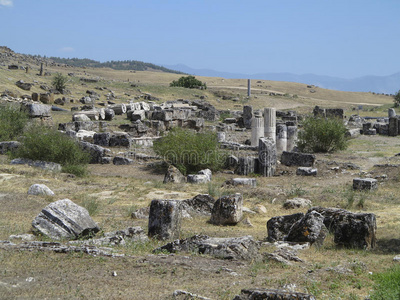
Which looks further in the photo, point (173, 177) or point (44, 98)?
point (44, 98)

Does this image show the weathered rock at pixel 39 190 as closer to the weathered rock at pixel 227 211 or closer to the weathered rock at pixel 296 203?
the weathered rock at pixel 227 211

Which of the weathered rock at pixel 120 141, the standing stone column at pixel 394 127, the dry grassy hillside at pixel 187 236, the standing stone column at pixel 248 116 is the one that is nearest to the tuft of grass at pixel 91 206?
the dry grassy hillside at pixel 187 236

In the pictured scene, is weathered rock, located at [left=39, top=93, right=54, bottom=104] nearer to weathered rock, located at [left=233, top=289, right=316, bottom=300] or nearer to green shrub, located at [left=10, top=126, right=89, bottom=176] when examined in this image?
green shrub, located at [left=10, top=126, right=89, bottom=176]

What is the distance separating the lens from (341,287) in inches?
255

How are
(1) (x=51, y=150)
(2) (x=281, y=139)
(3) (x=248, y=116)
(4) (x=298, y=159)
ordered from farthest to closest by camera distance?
1. (3) (x=248, y=116)
2. (2) (x=281, y=139)
3. (4) (x=298, y=159)
4. (1) (x=51, y=150)

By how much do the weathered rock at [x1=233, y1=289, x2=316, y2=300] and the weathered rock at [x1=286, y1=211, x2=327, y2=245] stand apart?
11.3ft

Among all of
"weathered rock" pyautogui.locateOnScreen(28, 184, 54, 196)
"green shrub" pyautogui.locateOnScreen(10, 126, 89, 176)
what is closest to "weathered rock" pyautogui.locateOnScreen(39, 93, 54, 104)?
"green shrub" pyautogui.locateOnScreen(10, 126, 89, 176)

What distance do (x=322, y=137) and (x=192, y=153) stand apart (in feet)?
24.5

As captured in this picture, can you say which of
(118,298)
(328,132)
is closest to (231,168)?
(328,132)

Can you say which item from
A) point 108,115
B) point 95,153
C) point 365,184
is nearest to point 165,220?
point 365,184

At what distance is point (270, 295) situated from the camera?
18.2ft

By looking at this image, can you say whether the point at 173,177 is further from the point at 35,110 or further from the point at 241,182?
the point at 35,110

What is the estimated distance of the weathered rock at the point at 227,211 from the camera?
11.2m

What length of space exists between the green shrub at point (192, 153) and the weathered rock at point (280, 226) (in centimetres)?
867
